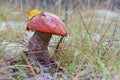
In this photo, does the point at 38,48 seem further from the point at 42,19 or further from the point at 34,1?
the point at 34,1

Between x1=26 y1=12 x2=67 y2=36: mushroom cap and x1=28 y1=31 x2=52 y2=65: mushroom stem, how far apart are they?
0.12m

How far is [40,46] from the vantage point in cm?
234

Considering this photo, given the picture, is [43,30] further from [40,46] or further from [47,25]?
[40,46]

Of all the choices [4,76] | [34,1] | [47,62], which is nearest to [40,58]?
[47,62]

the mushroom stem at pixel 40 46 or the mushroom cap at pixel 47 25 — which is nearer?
the mushroom cap at pixel 47 25

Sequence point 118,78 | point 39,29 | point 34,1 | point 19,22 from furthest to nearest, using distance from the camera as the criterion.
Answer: point 34,1 < point 19,22 < point 39,29 < point 118,78

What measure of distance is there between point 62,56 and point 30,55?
0.78 feet

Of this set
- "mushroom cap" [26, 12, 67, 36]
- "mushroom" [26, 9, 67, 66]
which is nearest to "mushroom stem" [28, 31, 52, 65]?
"mushroom" [26, 9, 67, 66]

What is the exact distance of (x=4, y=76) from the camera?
1977mm

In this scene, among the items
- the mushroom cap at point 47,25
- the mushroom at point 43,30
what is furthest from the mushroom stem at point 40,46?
the mushroom cap at point 47,25

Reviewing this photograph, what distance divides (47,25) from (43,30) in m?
0.04

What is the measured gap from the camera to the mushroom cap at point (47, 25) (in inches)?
85.0

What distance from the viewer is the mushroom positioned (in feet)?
7.11

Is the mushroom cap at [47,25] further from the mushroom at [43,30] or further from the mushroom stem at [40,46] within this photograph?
the mushroom stem at [40,46]
